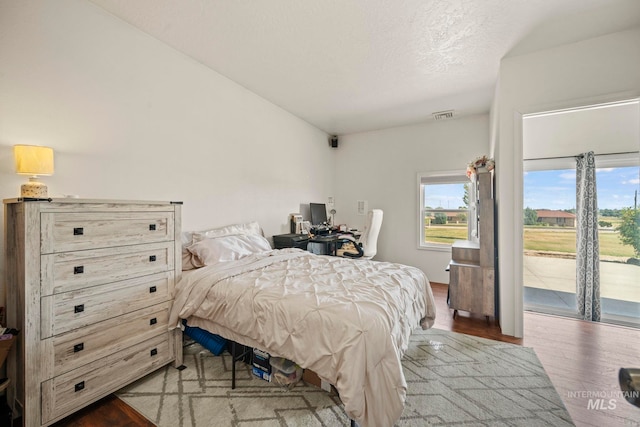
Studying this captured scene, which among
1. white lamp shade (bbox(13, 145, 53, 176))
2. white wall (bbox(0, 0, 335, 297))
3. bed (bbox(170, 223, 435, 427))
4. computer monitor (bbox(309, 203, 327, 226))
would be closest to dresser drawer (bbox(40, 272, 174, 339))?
bed (bbox(170, 223, 435, 427))

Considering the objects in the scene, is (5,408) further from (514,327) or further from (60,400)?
(514,327)

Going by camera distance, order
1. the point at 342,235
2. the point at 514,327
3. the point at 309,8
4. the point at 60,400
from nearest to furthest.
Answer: the point at 60,400 < the point at 309,8 < the point at 514,327 < the point at 342,235

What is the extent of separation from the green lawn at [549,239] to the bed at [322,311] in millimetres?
2593

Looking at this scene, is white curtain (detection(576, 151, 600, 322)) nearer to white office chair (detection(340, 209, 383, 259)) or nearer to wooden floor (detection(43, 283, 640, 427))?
wooden floor (detection(43, 283, 640, 427))

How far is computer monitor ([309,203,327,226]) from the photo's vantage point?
15.0 ft

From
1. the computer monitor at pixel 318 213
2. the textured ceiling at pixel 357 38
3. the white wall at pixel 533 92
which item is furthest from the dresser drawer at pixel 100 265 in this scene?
the white wall at pixel 533 92

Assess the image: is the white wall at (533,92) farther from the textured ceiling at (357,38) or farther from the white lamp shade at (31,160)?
the white lamp shade at (31,160)

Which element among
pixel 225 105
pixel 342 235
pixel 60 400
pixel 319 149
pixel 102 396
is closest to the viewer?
pixel 60 400

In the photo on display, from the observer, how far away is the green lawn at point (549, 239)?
10.6 ft

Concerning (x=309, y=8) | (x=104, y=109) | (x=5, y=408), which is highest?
(x=309, y=8)

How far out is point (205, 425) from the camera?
59.5 inches

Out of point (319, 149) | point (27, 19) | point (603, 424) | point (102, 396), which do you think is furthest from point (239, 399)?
point (319, 149)

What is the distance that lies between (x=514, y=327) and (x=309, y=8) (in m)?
3.53

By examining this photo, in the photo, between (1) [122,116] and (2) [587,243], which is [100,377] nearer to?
(1) [122,116]
